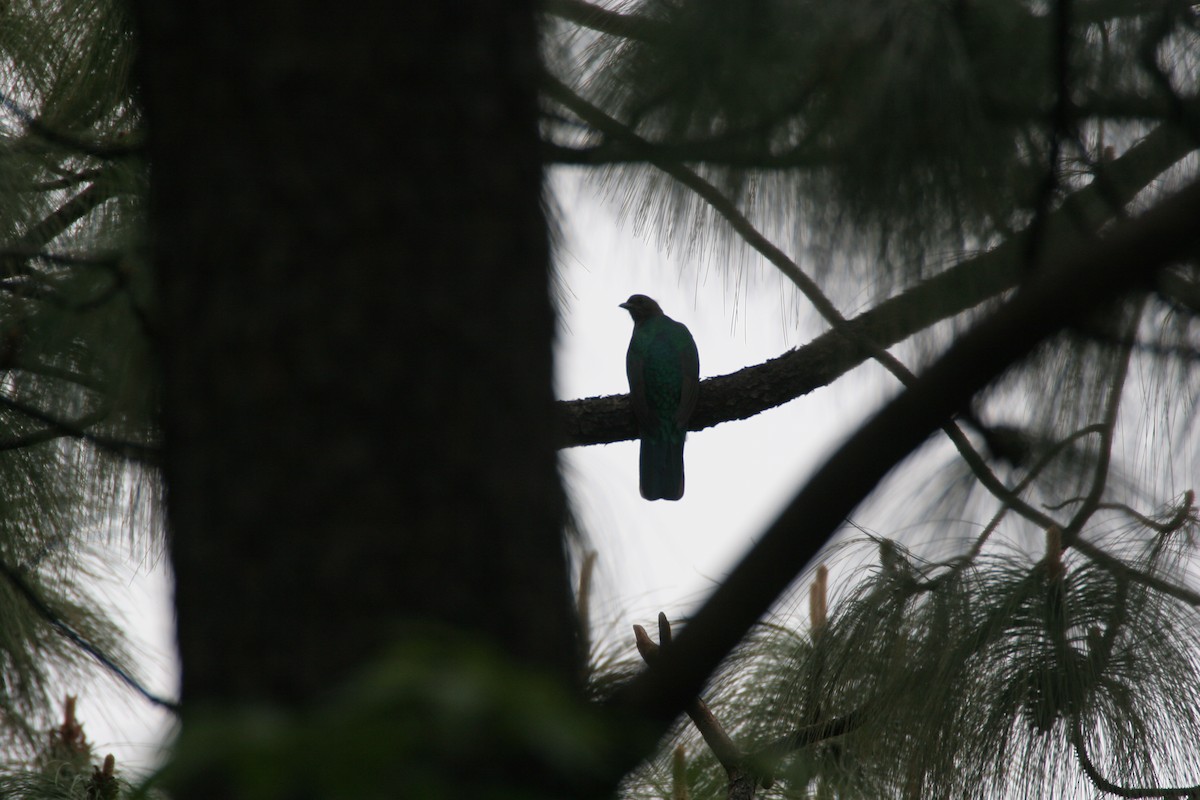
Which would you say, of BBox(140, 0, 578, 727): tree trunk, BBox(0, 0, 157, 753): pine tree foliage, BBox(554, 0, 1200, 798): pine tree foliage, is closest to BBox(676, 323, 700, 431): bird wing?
BBox(0, 0, 157, 753): pine tree foliage

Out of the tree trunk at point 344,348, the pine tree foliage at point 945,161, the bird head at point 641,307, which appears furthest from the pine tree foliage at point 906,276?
the bird head at point 641,307

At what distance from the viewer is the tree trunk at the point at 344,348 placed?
77 cm

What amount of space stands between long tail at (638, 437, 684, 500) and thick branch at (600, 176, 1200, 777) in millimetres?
3279

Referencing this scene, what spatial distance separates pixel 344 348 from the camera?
0.79 metres

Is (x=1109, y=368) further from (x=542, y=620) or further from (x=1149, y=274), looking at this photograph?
(x=542, y=620)

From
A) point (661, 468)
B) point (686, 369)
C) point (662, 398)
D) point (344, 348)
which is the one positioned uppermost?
point (686, 369)

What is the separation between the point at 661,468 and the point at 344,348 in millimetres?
3371

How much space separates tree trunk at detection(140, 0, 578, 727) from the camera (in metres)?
0.77

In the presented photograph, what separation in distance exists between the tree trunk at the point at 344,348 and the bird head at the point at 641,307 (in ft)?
13.6

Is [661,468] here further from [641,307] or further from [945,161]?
[945,161]

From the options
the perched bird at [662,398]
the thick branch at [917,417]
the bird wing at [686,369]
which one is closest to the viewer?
the thick branch at [917,417]

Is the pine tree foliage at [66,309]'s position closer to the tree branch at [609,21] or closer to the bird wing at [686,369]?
the tree branch at [609,21]

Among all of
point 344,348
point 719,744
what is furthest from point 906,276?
point 719,744

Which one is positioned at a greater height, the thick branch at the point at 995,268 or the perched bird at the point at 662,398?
the perched bird at the point at 662,398
